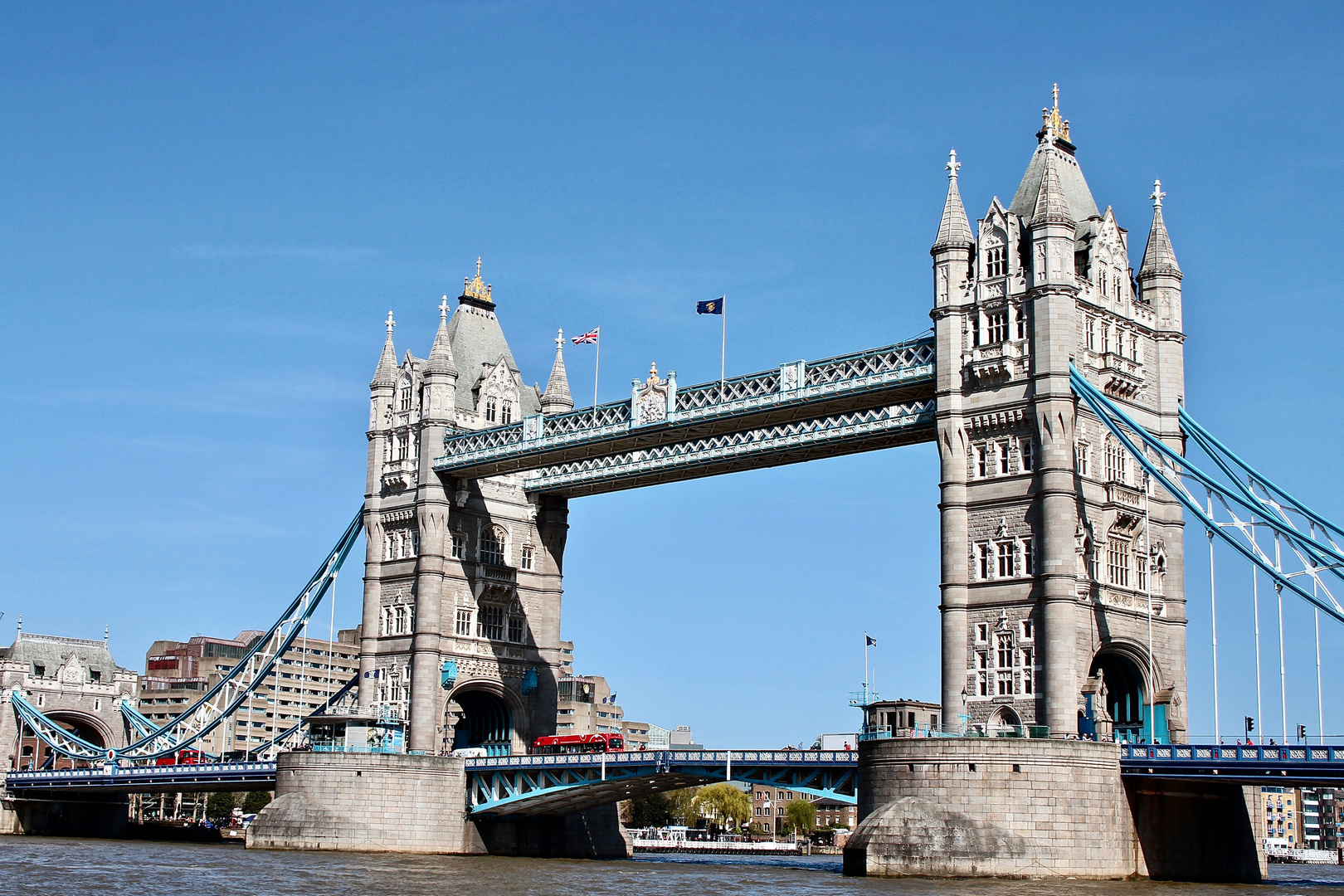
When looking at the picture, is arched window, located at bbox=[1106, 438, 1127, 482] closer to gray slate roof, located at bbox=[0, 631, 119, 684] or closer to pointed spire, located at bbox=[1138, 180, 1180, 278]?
pointed spire, located at bbox=[1138, 180, 1180, 278]

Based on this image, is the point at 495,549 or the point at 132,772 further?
the point at 132,772

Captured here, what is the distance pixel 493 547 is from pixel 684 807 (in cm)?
7192

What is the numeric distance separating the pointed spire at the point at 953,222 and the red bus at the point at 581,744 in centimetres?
2704

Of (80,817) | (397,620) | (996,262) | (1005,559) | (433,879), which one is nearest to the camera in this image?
(433,879)

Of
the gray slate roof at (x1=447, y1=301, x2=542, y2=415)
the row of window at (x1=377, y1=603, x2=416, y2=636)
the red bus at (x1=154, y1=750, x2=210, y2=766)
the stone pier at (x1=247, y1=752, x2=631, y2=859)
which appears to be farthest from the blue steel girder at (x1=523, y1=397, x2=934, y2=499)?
the red bus at (x1=154, y1=750, x2=210, y2=766)

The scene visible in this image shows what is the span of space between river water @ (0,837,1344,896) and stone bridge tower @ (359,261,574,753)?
36.3ft

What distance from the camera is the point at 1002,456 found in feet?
218

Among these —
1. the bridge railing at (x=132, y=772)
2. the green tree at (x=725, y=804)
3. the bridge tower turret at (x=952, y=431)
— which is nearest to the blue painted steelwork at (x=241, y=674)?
the bridge railing at (x=132, y=772)

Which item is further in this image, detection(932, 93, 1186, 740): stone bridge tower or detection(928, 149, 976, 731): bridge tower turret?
detection(928, 149, 976, 731): bridge tower turret

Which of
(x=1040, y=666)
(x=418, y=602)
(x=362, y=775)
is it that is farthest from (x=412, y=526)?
(x=1040, y=666)

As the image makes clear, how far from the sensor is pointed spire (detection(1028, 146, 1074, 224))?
2598 inches

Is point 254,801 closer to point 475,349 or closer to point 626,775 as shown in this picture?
point 475,349

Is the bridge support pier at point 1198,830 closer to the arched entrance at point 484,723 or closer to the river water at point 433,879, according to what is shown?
the river water at point 433,879

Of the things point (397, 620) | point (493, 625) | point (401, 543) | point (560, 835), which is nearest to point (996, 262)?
point (493, 625)
